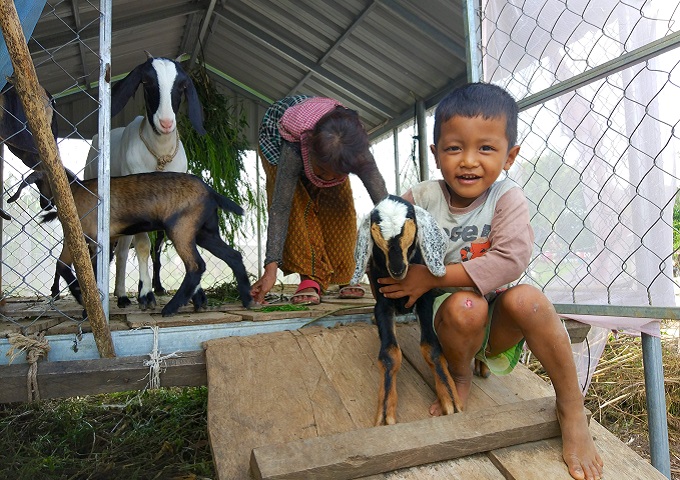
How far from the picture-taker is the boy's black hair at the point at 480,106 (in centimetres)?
170

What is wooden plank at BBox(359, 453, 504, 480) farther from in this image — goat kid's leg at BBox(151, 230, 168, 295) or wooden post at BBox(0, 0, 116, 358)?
goat kid's leg at BBox(151, 230, 168, 295)

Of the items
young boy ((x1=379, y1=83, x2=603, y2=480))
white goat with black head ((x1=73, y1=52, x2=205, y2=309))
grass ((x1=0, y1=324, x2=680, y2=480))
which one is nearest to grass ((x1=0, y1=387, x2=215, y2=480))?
grass ((x1=0, y1=324, x2=680, y2=480))

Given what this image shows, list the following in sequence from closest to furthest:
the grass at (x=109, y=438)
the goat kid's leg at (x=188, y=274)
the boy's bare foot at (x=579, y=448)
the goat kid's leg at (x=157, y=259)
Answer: the boy's bare foot at (x=579, y=448)
the grass at (x=109, y=438)
the goat kid's leg at (x=188, y=274)
the goat kid's leg at (x=157, y=259)

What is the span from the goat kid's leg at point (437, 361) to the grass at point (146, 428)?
53.6 inches

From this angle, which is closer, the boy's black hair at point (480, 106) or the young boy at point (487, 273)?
the young boy at point (487, 273)

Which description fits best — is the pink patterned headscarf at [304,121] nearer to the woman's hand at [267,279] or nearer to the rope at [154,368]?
the woman's hand at [267,279]

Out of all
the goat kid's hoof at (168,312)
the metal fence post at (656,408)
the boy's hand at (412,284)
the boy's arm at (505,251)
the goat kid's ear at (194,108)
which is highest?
the goat kid's ear at (194,108)

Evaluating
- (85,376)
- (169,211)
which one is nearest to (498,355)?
(85,376)

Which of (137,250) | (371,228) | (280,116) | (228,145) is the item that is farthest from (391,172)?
(371,228)

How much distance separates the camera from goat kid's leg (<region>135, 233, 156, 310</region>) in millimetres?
3240

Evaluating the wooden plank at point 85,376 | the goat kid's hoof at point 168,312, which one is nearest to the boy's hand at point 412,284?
the wooden plank at point 85,376

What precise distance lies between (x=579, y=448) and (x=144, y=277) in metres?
2.70

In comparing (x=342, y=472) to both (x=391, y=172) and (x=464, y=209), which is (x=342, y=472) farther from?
(x=391, y=172)

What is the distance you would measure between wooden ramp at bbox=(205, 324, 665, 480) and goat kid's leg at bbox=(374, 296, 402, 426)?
0.23ft
